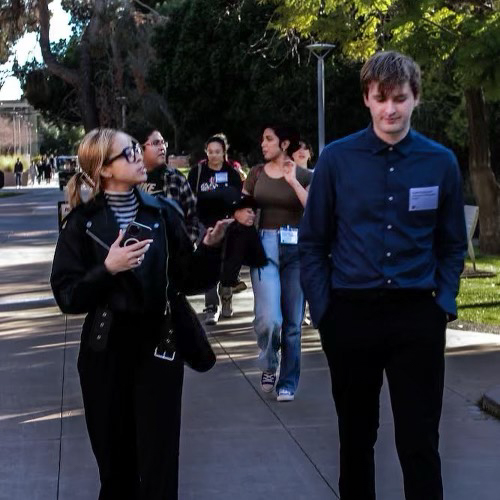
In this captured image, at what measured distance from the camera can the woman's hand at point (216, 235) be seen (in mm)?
4422

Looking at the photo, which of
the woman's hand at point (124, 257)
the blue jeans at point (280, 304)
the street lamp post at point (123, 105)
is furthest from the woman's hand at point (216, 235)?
the street lamp post at point (123, 105)

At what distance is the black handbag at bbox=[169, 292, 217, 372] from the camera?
432 centimetres

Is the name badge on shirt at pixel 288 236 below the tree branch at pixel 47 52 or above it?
below

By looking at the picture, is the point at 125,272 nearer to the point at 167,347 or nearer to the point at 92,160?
the point at 167,347

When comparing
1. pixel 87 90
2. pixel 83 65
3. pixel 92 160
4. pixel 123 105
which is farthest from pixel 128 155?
pixel 123 105

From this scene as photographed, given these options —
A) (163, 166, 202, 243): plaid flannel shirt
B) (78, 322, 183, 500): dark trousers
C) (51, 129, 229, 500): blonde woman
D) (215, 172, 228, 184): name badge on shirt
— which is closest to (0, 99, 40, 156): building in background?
(215, 172, 228, 184): name badge on shirt

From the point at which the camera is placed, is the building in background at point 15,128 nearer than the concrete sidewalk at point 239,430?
No

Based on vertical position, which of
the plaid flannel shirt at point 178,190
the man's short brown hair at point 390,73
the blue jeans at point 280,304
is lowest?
the blue jeans at point 280,304

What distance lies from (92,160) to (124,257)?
486 millimetres

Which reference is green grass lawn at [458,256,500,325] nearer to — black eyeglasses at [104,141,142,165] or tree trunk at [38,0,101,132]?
black eyeglasses at [104,141,142,165]

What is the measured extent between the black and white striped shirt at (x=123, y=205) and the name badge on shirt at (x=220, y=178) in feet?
18.2

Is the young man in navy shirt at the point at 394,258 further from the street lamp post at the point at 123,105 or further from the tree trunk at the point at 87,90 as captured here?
the street lamp post at the point at 123,105

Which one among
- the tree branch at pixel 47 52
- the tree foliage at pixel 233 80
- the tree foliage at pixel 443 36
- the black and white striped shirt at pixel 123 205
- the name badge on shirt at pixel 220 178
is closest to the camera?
the black and white striped shirt at pixel 123 205

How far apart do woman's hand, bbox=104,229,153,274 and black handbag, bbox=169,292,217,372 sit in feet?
1.11
